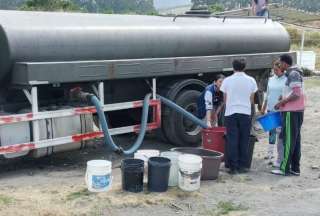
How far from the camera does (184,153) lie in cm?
739

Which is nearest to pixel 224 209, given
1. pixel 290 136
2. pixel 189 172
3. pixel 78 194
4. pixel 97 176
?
pixel 189 172

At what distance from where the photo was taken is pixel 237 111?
7.59 m

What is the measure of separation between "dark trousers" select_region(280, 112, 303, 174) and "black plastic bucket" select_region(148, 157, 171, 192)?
6.30 feet

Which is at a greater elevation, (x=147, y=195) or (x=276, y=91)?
(x=276, y=91)

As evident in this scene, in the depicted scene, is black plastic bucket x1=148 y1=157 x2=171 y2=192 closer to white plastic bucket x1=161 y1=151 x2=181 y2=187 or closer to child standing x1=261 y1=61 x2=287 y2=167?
white plastic bucket x1=161 y1=151 x2=181 y2=187

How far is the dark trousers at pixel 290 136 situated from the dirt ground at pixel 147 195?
247mm

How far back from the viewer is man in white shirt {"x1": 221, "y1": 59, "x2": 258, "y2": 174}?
7578 millimetres

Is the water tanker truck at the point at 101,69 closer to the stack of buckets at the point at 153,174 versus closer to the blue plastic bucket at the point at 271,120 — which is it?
the stack of buckets at the point at 153,174

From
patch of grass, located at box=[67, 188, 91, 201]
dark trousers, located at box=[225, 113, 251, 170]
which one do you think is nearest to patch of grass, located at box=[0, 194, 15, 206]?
patch of grass, located at box=[67, 188, 91, 201]

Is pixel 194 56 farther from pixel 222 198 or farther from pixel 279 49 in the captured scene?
pixel 222 198

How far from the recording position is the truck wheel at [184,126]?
9.45 m

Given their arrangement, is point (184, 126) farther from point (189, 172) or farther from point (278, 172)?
point (189, 172)

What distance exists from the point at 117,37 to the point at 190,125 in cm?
231

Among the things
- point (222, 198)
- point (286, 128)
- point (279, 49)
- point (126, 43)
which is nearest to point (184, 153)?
point (222, 198)
